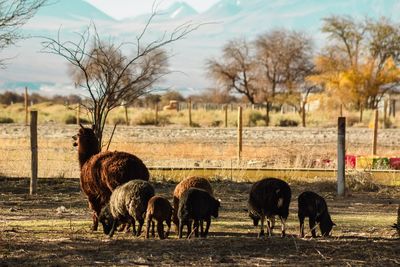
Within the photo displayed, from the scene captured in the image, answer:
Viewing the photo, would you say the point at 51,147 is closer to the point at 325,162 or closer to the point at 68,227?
the point at 325,162

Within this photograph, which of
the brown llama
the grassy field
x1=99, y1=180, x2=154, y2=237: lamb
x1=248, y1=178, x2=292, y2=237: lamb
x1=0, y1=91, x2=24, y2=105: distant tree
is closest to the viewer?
x1=99, y1=180, x2=154, y2=237: lamb

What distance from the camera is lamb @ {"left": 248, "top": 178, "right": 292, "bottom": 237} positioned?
12.7 metres

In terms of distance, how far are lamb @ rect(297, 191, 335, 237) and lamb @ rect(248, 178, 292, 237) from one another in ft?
A: 0.74

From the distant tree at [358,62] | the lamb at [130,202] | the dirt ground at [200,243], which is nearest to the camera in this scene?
the dirt ground at [200,243]

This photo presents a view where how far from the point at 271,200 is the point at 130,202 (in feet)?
6.63

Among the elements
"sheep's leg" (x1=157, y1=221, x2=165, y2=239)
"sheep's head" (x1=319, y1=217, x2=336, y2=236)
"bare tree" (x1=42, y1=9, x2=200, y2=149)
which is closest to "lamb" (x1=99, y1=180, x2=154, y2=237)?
"sheep's leg" (x1=157, y1=221, x2=165, y2=239)

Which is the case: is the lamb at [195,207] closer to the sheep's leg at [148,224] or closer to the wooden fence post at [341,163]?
the sheep's leg at [148,224]

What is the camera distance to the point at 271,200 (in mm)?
12820

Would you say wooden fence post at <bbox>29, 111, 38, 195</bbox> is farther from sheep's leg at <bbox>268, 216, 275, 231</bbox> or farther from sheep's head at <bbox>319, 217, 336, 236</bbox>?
sheep's head at <bbox>319, 217, 336, 236</bbox>

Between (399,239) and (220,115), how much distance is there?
159 feet

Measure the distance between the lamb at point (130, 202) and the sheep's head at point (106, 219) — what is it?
0.07m

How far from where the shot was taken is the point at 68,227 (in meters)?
14.1

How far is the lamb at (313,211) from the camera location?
1282 cm

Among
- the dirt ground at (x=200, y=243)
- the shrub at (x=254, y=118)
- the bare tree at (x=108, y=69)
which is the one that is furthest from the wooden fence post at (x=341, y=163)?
the shrub at (x=254, y=118)
